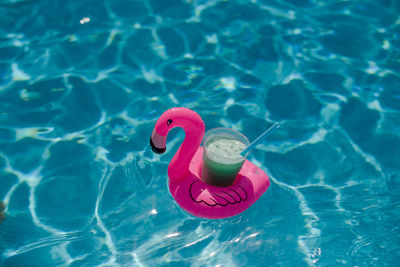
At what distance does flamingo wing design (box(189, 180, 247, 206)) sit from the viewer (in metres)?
2.72

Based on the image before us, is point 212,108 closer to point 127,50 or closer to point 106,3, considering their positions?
point 127,50

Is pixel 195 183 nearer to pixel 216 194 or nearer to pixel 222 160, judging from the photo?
pixel 216 194

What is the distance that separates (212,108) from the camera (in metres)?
3.79

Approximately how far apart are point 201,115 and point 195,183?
105cm

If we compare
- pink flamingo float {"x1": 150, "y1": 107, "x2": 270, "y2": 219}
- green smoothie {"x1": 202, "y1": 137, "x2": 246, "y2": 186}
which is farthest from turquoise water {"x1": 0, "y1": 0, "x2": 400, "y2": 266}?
green smoothie {"x1": 202, "y1": 137, "x2": 246, "y2": 186}

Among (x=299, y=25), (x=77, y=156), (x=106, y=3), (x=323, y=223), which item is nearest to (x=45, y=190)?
(x=77, y=156)

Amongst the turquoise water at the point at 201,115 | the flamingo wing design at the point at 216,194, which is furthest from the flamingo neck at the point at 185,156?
the turquoise water at the point at 201,115

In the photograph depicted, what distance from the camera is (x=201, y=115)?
372 centimetres

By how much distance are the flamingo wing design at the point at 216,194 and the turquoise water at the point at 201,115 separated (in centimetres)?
30

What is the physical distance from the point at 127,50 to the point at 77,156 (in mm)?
1527

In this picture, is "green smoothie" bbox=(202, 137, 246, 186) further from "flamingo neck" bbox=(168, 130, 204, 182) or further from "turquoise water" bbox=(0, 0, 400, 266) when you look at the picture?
"turquoise water" bbox=(0, 0, 400, 266)

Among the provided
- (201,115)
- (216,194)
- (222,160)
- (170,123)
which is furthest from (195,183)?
(201,115)

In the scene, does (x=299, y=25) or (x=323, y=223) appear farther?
(x=299, y=25)

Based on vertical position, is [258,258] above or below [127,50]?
below
